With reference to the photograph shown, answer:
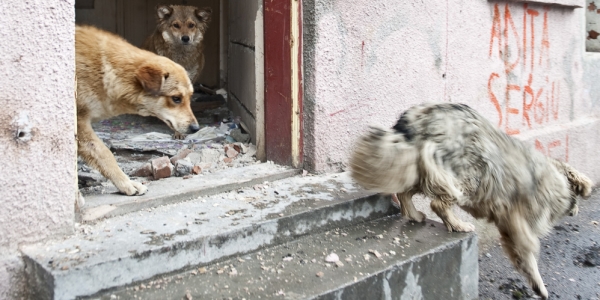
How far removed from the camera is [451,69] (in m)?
5.01

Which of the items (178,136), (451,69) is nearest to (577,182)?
(451,69)

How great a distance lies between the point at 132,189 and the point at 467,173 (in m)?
2.05

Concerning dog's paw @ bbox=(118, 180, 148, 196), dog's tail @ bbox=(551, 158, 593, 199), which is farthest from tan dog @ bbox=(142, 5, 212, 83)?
dog's tail @ bbox=(551, 158, 593, 199)

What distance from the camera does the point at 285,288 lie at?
2725mm

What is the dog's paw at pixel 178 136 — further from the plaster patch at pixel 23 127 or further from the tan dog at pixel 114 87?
the plaster patch at pixel 23 127

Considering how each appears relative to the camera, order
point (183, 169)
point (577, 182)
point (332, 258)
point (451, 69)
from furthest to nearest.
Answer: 1. point (451, 69)
2. point (183, 169)
3. point (577, 182)
4. point (332, 258)

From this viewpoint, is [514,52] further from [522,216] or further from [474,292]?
[474,292]

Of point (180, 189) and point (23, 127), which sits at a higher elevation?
point (23, 127)

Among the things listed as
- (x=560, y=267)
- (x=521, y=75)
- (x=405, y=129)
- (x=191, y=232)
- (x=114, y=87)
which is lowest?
(x=560, y=267)

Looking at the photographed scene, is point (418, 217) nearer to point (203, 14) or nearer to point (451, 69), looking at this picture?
point (451, 69)

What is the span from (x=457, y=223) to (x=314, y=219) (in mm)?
937

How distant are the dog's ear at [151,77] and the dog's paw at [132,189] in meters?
0.67

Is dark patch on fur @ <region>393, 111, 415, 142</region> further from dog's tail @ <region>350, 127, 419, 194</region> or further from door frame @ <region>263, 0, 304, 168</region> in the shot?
door frame @ <region>263, 0, 304, 168</region>

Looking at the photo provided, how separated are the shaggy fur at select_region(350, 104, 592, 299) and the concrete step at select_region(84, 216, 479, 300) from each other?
9.4 inches
